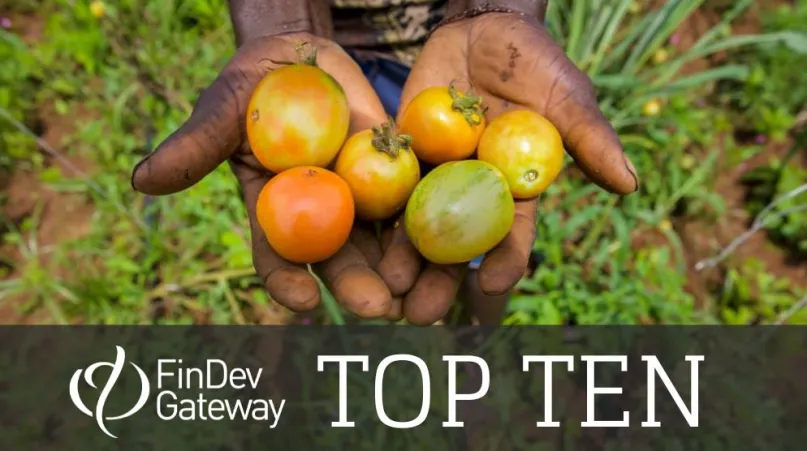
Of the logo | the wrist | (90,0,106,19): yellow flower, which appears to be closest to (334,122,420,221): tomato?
the wrist

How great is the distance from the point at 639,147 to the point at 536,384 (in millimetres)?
1382

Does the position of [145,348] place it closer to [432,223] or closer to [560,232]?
[432,223]

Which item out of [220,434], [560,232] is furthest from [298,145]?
[560,232]

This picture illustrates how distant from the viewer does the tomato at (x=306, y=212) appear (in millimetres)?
1887

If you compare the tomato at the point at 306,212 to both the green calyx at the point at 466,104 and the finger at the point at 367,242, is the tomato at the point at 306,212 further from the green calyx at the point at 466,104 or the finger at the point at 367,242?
the green calyx at the point at 466,104

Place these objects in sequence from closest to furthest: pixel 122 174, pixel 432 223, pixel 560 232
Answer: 1. pixel 432 223
2. pixel 560 232
3. pixel 122 174

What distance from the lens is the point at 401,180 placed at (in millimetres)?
2045

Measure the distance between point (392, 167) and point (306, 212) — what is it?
30 cm

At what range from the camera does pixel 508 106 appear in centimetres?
228

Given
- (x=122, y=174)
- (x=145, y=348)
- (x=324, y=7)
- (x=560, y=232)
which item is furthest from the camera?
(x=122, y=174)

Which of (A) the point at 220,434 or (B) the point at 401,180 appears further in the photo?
(A) the point at 220,434

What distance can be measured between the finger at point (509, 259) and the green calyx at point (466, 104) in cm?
33

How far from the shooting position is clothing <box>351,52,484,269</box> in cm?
268

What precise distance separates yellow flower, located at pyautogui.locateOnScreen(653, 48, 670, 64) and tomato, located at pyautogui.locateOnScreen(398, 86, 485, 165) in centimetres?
185
